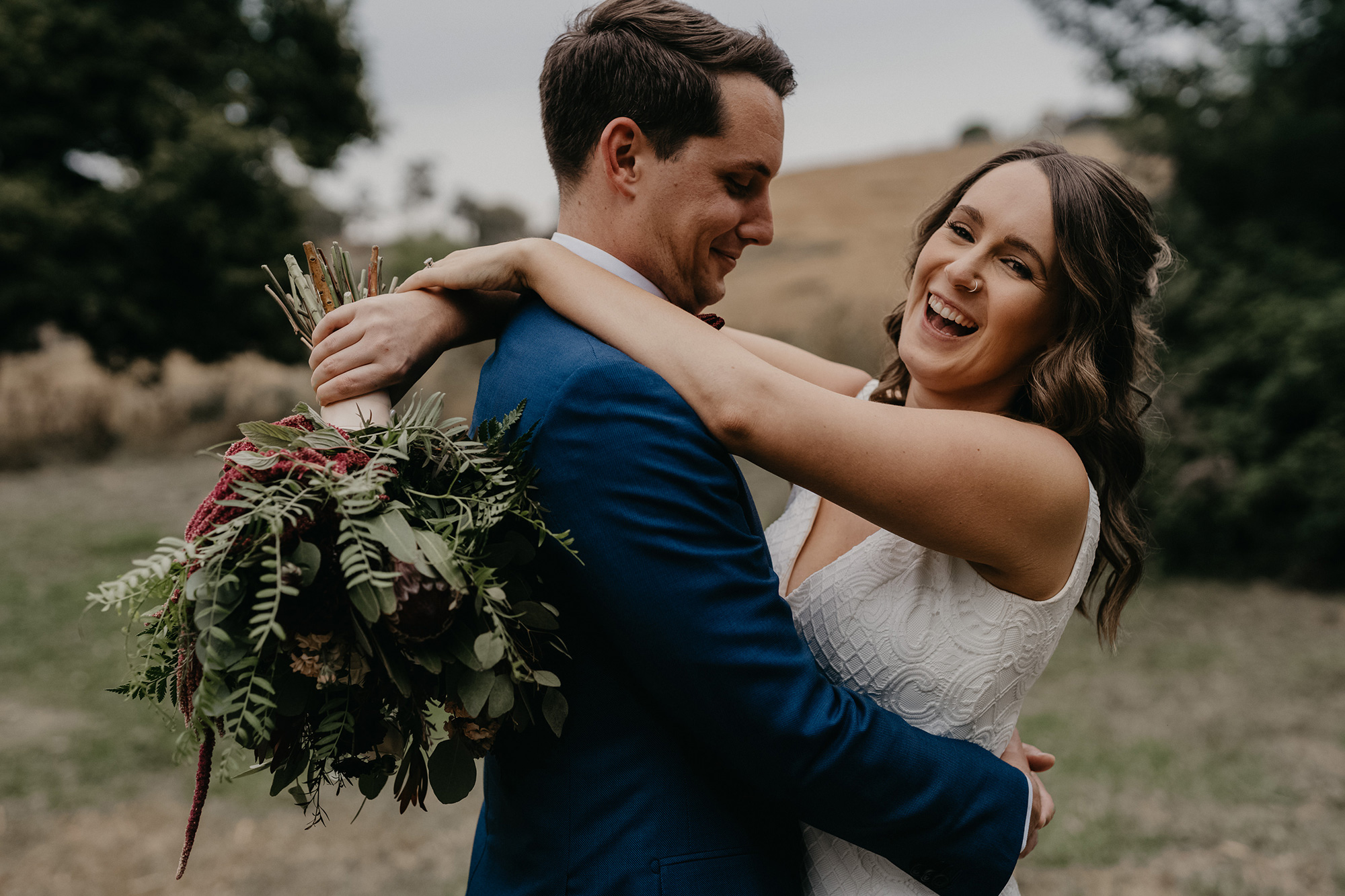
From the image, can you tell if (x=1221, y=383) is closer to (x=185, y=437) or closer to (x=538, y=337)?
(x=538, y=337)

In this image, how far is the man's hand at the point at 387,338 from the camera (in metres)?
1.75

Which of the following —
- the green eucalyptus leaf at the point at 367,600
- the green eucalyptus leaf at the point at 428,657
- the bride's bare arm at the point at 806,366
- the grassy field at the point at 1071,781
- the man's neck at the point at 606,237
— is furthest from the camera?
the grassy field at the point at 1071,781

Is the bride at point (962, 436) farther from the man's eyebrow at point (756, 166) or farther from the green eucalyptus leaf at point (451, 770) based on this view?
the green eucalyptus leaf at point (451, 770)

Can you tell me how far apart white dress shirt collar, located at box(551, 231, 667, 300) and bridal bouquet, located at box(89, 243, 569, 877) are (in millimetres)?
462

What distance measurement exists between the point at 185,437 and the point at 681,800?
19.3 m

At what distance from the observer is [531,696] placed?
1662mm

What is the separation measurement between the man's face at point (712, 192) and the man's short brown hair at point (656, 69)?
28mm

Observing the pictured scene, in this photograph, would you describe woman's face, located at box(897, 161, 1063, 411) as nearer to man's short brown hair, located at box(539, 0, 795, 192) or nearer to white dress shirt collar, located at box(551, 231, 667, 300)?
man's short brown hair, located at box(539, 0, 795, 192)

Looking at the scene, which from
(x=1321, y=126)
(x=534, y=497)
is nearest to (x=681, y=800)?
(x=534, y=497)

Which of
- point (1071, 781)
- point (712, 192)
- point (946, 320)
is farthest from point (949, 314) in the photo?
point (1071, 781)

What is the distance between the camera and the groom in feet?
5.11

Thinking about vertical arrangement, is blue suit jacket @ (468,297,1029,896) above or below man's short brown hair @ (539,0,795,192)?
below

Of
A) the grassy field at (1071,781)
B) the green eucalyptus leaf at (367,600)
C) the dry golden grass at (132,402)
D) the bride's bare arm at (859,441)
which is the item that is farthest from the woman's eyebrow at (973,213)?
the dry golden grass at (132,402)

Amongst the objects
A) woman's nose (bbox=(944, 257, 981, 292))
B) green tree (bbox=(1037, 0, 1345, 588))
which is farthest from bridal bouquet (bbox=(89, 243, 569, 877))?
green tree (bbox=(1037, 0, 1345, 588))
